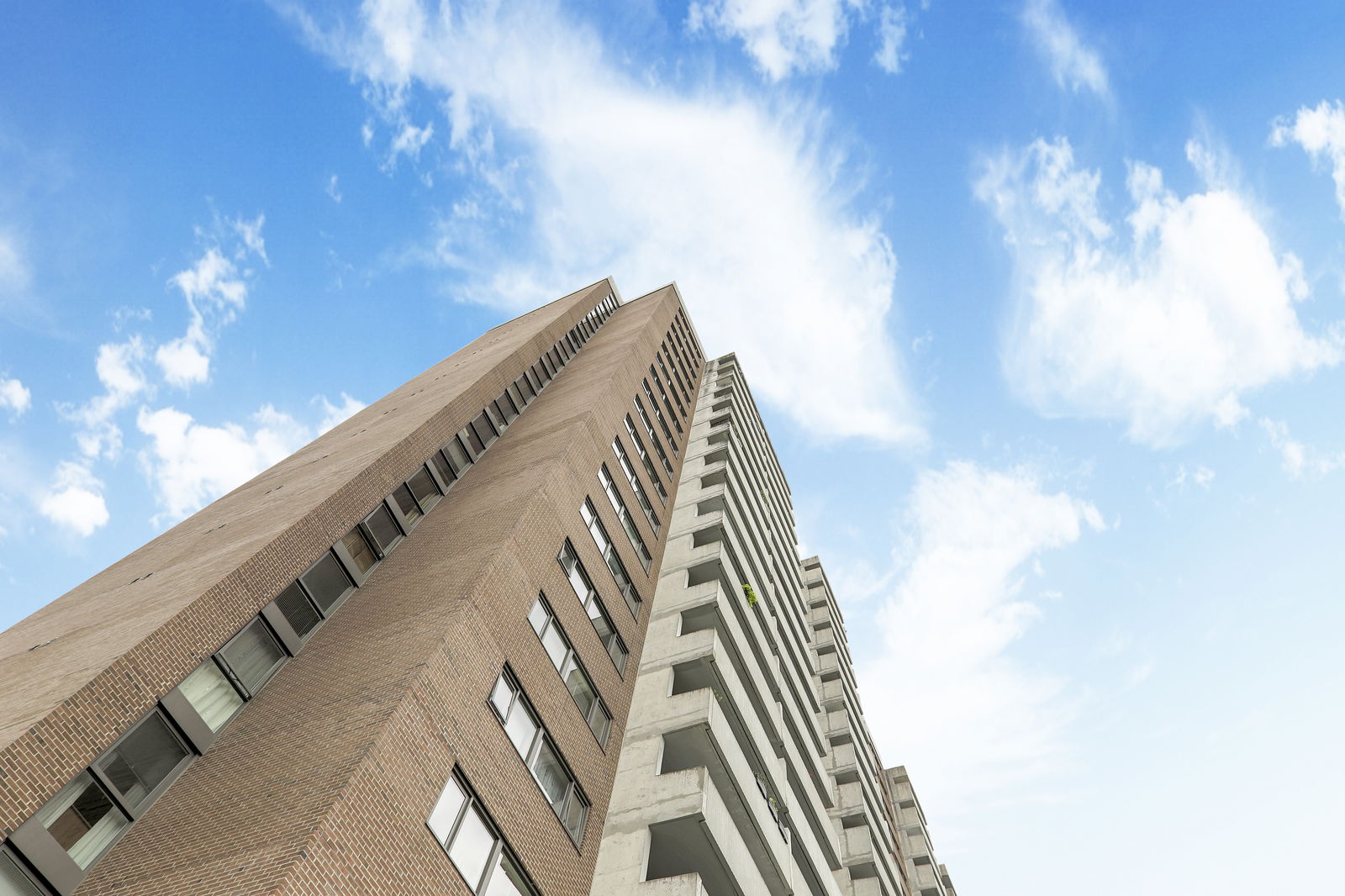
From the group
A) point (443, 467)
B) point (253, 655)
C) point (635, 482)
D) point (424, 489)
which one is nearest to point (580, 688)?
point (253, 655)

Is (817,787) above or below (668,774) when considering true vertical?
above

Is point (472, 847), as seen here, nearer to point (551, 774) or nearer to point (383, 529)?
point (551, 774)

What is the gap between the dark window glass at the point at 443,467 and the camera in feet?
78.3

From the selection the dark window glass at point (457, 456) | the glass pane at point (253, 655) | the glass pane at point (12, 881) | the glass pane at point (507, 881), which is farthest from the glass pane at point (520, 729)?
the dark window glass at point (457, 456)

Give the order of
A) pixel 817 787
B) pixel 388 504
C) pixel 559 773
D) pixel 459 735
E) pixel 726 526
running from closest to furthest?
1. pixel 459 735
2. pixel 559 773
3. pixel 388 504
4. pixel 817 787
5. pixel 726 526

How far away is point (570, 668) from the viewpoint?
61.5 feet

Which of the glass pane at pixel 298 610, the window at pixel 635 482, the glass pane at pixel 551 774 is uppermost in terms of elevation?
the window at pixel 635 482

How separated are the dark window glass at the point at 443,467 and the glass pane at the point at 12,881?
14659mm

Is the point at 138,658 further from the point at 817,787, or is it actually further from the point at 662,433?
the point at 662,433

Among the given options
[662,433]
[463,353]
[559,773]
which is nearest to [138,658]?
[559,773]

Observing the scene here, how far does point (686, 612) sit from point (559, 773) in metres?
9.22

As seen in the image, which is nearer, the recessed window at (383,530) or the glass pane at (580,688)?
the glass pane at (580,688)

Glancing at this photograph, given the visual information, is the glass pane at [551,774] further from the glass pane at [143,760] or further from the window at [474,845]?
the glass pane at [143,760]

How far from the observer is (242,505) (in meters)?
22.5
